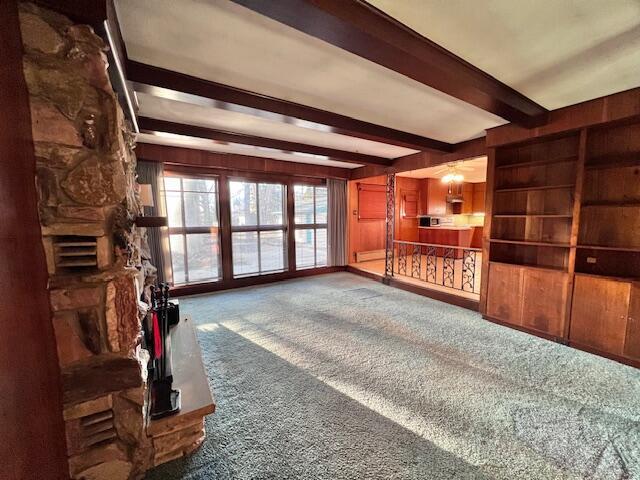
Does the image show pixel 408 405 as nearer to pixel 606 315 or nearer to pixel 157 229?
pixel 606 315

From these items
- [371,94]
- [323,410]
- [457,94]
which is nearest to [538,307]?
[457,94]

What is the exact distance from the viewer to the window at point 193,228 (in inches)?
176

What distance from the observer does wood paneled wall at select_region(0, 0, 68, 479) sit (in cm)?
86

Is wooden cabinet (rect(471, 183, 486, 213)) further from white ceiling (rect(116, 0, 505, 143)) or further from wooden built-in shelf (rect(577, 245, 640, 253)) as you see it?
white ceiling (rect(116, 0, 505, 143))

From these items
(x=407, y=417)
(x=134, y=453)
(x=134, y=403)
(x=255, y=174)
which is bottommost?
(x=407, y=417)

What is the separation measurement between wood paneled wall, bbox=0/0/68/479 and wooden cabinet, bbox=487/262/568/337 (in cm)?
412

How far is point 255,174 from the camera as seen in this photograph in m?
5.08

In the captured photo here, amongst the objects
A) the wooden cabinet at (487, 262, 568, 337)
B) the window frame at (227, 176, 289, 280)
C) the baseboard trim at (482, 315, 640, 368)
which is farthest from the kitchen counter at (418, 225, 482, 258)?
Result: the window frame at (227, 176, 289, 280)

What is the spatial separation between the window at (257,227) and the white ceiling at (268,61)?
279 centimetres

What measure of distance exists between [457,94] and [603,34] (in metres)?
0.79

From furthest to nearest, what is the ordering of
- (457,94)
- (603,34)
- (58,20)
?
(457,94) < (603,34) < (58,20)

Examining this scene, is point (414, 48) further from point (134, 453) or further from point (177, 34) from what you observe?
point (134, 453)

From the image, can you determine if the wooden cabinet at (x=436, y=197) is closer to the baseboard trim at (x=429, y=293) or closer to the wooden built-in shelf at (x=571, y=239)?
the baseboard trim at (x=429, y=293)

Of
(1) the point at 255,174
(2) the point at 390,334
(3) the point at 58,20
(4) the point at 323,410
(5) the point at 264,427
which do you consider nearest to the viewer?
(3) the point at 58,20
